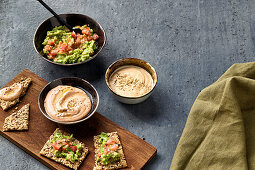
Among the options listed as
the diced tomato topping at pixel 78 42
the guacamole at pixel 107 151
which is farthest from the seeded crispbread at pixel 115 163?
the diced tomato topping at pixel 78 42

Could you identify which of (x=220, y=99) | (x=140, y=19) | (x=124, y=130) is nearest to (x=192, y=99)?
(x=220, y=99)

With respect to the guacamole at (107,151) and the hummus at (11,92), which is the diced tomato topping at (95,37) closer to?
the hummus at (11,92)

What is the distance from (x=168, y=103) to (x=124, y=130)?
32.5 inches

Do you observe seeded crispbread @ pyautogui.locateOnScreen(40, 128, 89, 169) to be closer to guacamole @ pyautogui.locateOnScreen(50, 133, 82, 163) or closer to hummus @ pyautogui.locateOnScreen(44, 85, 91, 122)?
guacamole @ pyautogui.locateOnScreen(50, 133, 82, 163)

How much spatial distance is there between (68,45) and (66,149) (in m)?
1.66

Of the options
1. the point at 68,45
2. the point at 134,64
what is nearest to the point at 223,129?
the point at 134,64

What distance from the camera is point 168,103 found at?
5.15 metres

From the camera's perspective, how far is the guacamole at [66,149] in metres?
4.38

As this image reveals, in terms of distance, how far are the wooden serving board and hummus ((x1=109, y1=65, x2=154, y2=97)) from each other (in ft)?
1.57

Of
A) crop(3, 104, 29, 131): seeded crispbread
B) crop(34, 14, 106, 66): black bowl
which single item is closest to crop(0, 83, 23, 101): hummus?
crop(3, 104, 29, 131): seeded crispbread

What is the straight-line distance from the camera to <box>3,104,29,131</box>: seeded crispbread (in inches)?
183

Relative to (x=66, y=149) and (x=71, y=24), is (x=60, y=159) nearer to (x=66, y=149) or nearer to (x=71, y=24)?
(x=66, y=149)

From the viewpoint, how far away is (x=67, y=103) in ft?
15.4

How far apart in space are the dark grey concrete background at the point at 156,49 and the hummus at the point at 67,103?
40 cm
